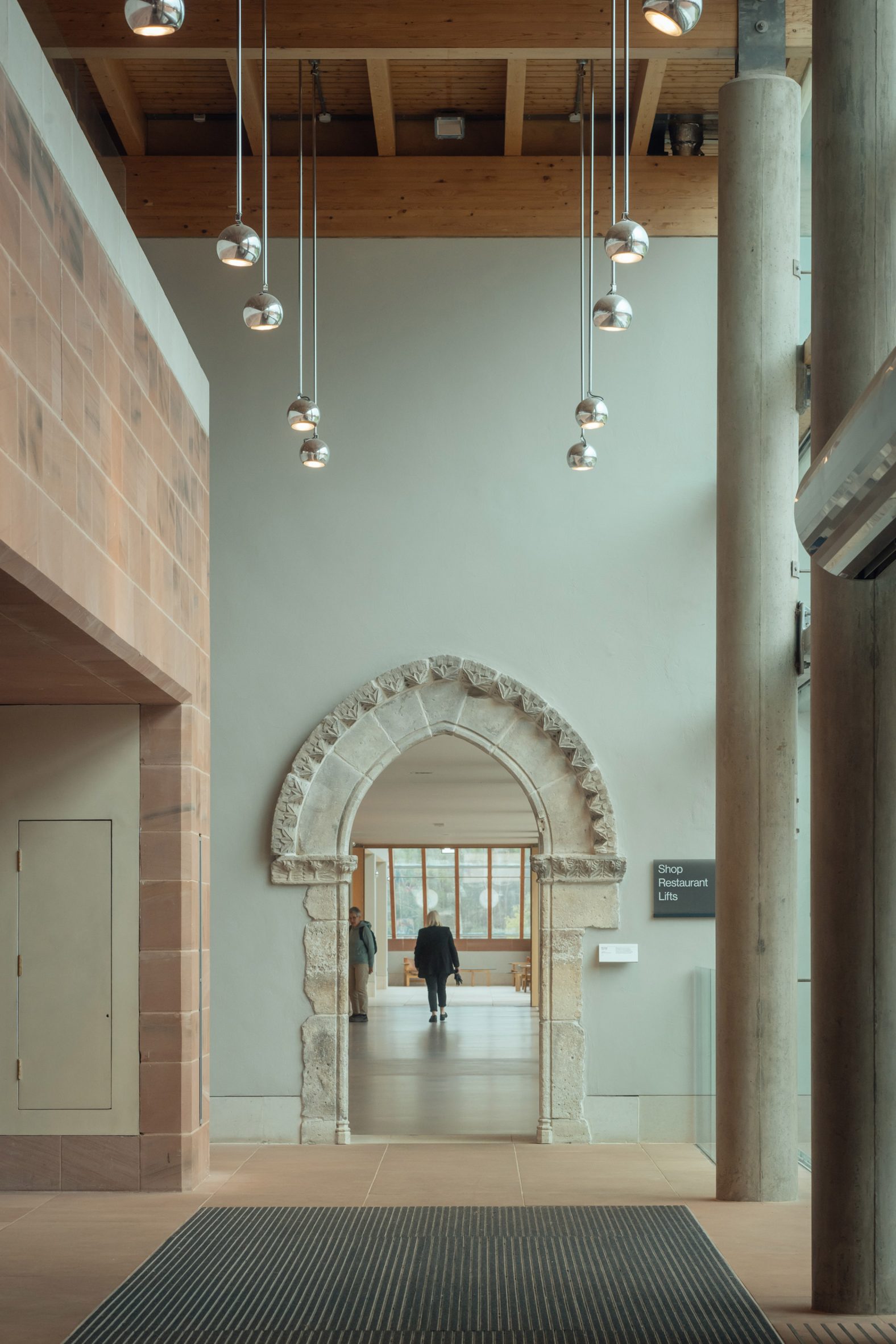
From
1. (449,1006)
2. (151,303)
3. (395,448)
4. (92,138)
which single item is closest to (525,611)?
(395,448)

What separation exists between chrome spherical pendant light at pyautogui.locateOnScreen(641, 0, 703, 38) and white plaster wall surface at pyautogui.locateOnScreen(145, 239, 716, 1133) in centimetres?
545

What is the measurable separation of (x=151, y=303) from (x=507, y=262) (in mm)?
3733

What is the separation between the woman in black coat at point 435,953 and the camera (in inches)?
661

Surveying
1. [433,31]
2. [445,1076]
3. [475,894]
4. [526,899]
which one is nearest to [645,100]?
[433,31]

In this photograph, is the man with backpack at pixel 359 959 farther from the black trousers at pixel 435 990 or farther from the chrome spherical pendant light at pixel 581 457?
the chrome spherical pendant light at pixel 581 457

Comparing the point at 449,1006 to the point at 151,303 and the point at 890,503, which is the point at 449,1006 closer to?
the point at 151,303

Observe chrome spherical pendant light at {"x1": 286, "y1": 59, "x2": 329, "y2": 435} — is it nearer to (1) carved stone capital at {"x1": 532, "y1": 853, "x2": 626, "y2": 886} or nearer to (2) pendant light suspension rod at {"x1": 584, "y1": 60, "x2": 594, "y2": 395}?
(2) pendant light suspension rod at {"x1": 584, "y1": 60, "x2": 594, "y2": 395}

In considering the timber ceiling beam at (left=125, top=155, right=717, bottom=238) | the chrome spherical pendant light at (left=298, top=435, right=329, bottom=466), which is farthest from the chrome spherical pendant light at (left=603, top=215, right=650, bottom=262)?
the timber ceiling beam at (left=125, top=155, right=717, bottom=238)

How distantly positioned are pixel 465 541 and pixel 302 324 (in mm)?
1744

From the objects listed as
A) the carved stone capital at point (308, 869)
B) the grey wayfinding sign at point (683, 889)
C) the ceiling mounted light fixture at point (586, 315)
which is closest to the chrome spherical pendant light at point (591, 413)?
the ceiling mounted light fixture at point (586, 315)

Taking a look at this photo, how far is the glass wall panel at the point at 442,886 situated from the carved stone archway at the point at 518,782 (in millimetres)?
21507

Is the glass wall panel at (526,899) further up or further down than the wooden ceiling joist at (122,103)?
further down

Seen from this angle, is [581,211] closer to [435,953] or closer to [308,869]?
[308,869]

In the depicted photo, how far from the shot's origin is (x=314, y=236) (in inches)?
370
